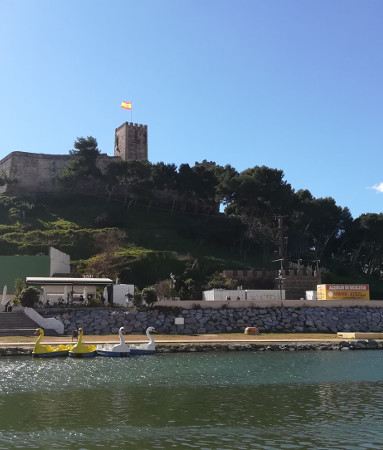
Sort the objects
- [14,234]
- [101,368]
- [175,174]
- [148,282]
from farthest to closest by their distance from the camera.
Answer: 1. [175,174]
2. [14,234]
3. [148,282]
4. [101,368]

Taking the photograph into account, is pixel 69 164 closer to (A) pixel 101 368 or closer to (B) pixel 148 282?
(B) pixel 148 282

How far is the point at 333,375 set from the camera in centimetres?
2509

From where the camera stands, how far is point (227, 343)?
3666cm

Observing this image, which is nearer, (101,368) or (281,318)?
(101,368)

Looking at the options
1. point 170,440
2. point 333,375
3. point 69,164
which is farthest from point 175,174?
point 170,440

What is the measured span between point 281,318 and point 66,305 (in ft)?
56.3

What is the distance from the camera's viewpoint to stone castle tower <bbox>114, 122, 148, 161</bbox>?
369 ft

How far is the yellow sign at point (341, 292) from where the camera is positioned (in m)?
50.2

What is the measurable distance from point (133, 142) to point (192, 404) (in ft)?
321

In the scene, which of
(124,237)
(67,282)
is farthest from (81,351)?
(124,237)

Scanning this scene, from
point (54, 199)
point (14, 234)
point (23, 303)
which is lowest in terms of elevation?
point (23, 303)

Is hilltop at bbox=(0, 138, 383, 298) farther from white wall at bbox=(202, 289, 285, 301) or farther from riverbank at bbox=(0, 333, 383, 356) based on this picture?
riverbank at bbox=(0, 333, 383, 356)

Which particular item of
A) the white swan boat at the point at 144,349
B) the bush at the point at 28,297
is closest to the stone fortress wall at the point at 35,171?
the bush at the point at 28,297

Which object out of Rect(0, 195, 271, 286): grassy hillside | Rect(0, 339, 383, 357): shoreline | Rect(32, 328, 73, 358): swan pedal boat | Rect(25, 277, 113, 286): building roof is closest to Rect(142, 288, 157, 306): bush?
Rect(25, 277, 113, 286): building roof
